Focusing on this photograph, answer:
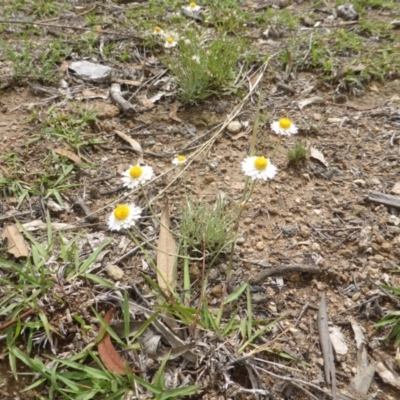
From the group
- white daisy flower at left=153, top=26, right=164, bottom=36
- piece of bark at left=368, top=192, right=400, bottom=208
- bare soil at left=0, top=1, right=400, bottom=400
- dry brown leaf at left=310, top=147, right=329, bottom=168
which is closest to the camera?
bare soil at left=0, top=1, right=400, bottom=400

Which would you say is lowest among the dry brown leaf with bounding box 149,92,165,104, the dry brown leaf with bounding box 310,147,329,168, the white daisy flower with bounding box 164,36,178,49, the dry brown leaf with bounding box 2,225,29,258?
the dry brown leaf with bounding box 2,225,29,258

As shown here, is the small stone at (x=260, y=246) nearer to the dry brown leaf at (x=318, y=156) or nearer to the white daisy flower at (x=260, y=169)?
the white daisy flower at (x=260, y=169)

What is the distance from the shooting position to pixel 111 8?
11.8ft

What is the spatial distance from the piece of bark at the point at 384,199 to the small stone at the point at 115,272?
1.22 metres

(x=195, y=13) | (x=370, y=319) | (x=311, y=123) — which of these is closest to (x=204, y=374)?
(x=370, y=319)

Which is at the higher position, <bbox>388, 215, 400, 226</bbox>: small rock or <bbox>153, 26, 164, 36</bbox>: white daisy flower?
<bbox>153, 26, 164, 36</bbox>: white daisy flower

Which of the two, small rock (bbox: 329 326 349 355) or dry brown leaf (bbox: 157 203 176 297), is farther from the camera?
dry brown leaf (bbox: 157 203 176 297)

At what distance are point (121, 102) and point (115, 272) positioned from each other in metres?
1.26

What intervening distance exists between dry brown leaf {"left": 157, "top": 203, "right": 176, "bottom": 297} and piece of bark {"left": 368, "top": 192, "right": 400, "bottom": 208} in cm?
99

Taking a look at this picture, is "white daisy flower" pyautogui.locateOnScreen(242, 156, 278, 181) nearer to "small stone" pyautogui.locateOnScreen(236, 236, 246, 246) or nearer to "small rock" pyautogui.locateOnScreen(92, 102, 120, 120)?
"small stone" pyautogui.locateOnScreen(236, 236, 246, 246)

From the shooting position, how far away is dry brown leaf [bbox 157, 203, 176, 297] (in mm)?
1532

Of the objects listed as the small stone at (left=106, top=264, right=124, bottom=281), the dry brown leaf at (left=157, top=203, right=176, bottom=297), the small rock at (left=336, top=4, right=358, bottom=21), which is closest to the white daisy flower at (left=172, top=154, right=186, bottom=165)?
the dry brown leaf at (left=157, top=203, right=176, bottom=297)

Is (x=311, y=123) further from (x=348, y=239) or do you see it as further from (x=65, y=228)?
(x=65, y=228)

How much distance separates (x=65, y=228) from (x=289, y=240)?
3.31ft
